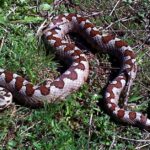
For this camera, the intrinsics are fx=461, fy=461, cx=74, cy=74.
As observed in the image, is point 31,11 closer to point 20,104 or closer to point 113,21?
point 113,21

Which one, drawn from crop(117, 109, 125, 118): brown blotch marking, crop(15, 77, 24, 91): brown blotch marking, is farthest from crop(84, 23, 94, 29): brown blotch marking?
crop(117, 109, 125, 118): brown blotch marking

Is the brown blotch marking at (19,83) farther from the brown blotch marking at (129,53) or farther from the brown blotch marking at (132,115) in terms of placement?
the brown blotch marking at (129,53)

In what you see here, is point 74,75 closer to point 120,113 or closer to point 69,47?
point 69,47

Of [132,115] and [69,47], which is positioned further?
[69,47]

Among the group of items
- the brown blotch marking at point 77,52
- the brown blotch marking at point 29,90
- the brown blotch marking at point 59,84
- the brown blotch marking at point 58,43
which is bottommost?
the brown blotch marking at point 29,90

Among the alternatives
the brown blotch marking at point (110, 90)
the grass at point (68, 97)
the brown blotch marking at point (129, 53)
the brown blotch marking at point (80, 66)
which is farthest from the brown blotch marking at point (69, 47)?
the brown blotch marking at point (110, 90)

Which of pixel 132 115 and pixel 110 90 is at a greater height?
pixel 110 90

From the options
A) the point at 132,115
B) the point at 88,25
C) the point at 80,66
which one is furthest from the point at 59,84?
the point at 88,25

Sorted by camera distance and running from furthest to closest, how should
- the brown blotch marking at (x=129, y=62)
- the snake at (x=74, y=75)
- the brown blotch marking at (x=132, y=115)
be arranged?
the brown blotch marking at (x=129, y=62) → the snake at (x=74, y=75) → the brown blotch marking at (x=132, y=115)
